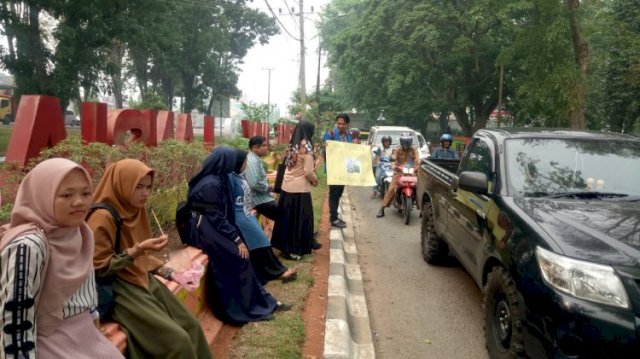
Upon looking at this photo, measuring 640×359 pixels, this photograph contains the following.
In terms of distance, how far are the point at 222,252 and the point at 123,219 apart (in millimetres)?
1406

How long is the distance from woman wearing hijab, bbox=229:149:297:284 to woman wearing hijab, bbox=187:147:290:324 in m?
0.38

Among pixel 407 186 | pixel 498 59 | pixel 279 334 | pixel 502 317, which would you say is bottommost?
pixel 279 334

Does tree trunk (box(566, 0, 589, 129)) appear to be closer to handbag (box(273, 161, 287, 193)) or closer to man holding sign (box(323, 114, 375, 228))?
man holding sign (box(323, 114, 375, 228))

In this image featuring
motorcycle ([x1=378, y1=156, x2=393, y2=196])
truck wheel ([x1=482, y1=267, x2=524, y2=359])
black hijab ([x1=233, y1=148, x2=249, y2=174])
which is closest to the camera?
truck wheel ([x1=482, y1=267, x2=524, y2=359])

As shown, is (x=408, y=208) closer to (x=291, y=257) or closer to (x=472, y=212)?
(x=291, y=257)

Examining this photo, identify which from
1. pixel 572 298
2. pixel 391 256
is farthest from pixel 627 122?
pixel 572 298

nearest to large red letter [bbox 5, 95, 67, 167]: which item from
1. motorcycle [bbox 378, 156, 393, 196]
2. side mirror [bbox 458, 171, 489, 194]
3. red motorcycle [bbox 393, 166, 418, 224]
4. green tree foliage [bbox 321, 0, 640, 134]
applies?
side mirror [bbox 458, 171, 489, 194]

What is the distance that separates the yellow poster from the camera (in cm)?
719

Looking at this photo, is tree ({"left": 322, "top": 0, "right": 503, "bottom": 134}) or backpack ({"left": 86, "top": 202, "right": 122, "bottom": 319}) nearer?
backpack ({"left": 86, "top": 202, "right": 122, "bottom": 319})

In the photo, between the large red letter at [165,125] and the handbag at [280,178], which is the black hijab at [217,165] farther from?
the large red letter at [165,125]

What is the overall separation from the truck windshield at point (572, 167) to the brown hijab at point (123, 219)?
266 centimetres

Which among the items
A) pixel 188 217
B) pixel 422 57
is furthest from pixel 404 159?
pixel 422 57

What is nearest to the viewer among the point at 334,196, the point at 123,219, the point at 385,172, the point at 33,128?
the point at 123,219

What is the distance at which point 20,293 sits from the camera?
1.77m
